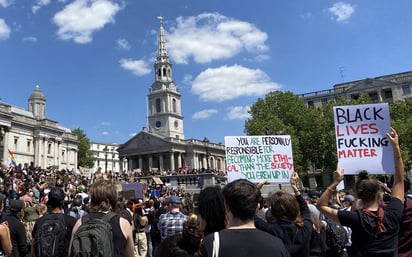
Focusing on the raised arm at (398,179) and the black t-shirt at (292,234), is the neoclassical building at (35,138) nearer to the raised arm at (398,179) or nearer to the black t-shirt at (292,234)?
the black t-shirt at (292,234)

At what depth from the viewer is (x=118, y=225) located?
3902 millimetres

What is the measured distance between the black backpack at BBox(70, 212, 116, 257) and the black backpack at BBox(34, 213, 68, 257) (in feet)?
4.32

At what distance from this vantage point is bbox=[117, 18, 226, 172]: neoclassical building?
8794 centimetres

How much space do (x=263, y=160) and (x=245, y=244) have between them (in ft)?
17.8

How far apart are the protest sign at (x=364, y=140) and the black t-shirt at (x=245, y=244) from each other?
9.28ft

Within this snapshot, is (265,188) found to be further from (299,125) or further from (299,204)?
(299,125)

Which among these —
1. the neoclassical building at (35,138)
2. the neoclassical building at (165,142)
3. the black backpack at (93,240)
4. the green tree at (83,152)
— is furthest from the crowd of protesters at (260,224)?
the green tree at (83,152)

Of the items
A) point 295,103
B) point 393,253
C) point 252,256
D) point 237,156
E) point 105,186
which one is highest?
point 295,103

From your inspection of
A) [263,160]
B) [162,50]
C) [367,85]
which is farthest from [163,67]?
[263,160]

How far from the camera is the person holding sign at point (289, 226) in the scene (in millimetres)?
3906

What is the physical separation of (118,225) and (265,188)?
24.2 m

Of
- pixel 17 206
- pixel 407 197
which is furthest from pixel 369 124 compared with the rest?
pixel 17 206

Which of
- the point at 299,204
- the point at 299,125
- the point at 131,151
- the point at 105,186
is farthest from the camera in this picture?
the point at 131,151

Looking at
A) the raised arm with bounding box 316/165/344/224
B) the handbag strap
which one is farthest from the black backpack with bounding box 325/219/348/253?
the handbag strap
